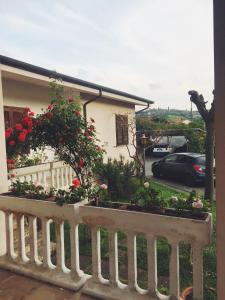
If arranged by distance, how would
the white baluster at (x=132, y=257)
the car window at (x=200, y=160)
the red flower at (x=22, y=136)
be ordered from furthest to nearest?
the car window at (x=200, y=160) < the red flower at (x=22, y=136) < the white baluster at (x=132, y=257)

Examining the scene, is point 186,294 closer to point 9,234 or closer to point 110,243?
point 110,243

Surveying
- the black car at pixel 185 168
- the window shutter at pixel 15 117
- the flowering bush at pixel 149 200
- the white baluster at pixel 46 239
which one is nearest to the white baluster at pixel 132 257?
the flowering bush at pixel 149 200

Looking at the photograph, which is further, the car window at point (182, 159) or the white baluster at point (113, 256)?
the car window at point (182, 159)

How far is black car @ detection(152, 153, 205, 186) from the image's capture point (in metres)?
12.3

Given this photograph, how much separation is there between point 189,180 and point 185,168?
0.63 meters

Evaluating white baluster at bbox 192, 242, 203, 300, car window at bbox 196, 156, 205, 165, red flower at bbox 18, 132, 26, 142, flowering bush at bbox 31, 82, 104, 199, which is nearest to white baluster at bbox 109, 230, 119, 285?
white baluster at bbox 192, 242, 203, 300

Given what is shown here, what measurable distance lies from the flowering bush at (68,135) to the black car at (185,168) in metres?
7.16

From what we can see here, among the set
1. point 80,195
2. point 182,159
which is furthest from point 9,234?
point 182,159

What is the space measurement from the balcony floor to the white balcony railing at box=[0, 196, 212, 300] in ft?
0.25

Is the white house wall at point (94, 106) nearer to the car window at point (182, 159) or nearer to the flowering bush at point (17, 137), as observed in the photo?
the flowering bush at point (17, 137)

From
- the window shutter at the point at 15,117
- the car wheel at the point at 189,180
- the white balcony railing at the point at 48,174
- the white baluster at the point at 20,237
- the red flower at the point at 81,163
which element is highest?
the window shutter at the point at 15,117

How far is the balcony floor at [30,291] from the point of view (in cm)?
296

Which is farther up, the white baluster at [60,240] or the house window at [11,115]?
the house window at [11,115]

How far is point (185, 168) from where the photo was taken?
1284cm
